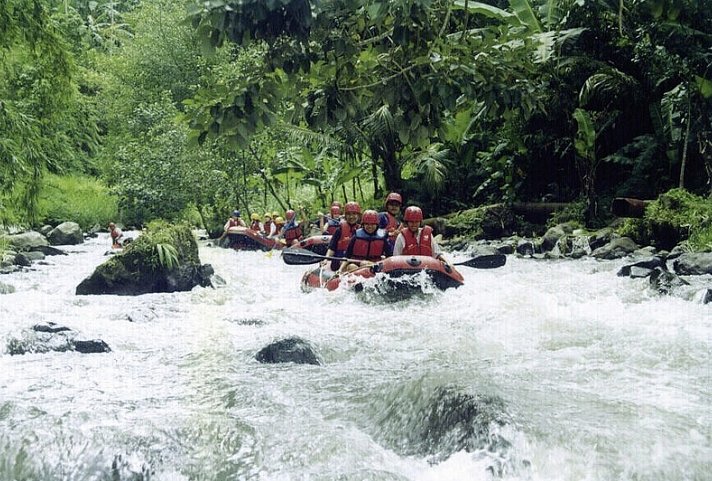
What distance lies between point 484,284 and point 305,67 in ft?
20.8

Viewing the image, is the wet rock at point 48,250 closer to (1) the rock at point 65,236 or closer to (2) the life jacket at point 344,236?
(1) the rock at point 65,236

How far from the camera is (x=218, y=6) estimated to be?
118 inches

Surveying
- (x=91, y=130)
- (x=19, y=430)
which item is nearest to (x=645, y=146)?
(x=91, y=130)

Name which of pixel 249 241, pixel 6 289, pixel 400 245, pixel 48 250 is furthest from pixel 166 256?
pixel 249 241

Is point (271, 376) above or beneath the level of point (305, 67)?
beneath

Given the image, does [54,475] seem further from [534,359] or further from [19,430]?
[534,359]

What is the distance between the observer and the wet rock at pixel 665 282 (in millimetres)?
7935

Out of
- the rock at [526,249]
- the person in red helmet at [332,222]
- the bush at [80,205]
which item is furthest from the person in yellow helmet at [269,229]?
the bush at [80,205]

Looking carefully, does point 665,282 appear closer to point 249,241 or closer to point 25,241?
point 249,241

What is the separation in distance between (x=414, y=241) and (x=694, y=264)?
3.49m

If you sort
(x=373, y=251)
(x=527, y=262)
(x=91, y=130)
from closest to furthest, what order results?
(x=373, y=251)
(x=91, y=130)
(x=527, y=262)

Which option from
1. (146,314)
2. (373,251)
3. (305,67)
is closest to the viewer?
(305,67)

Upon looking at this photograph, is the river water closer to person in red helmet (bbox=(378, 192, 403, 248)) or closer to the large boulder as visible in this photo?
the large boulder

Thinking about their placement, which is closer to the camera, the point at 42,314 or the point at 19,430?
the point at 19,430
